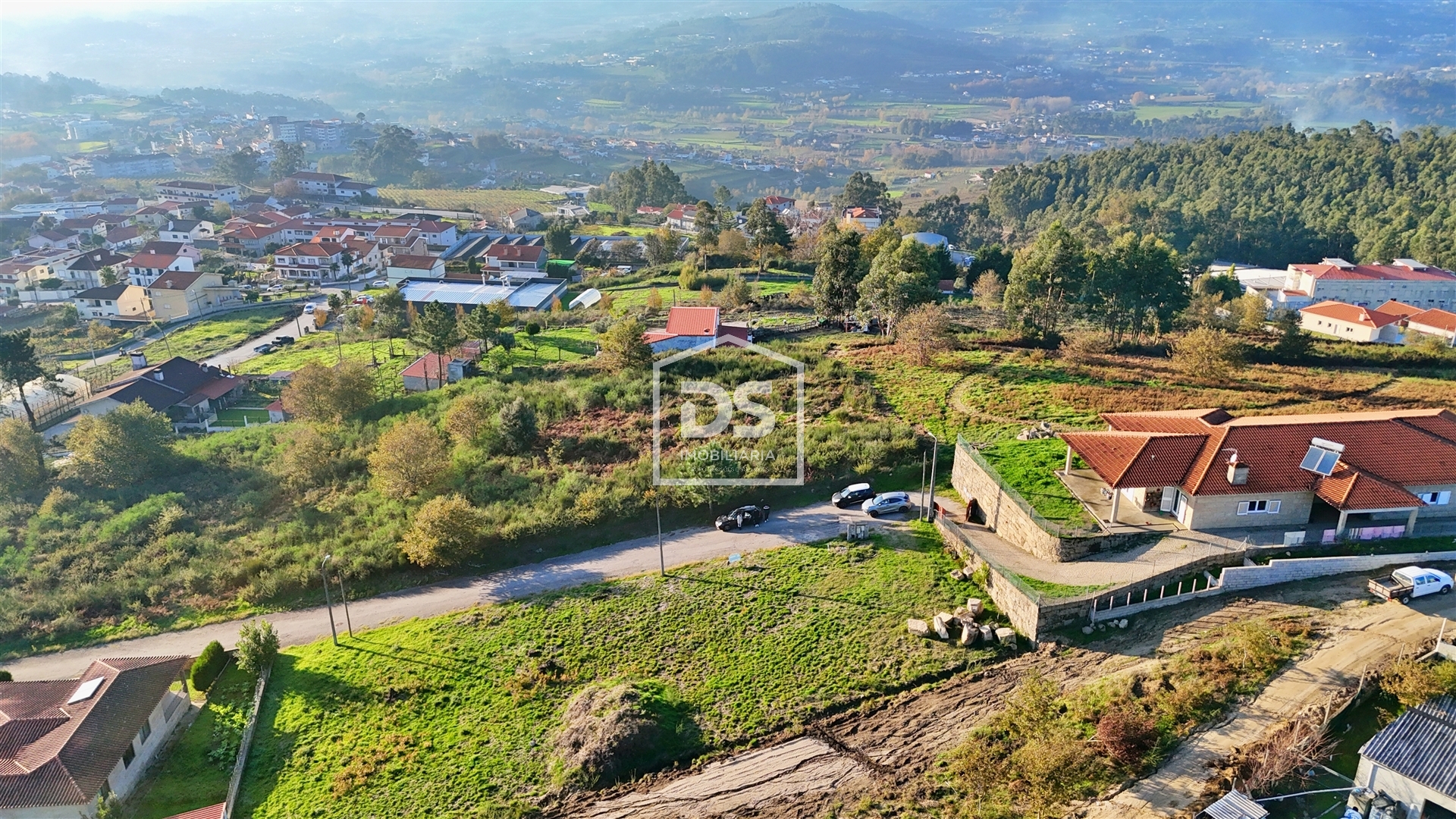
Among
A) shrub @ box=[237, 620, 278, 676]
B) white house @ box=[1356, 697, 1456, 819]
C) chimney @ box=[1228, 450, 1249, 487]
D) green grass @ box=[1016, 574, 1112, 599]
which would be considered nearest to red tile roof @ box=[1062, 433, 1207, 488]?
chimney @ box=[1228, 450, 1249, 487]

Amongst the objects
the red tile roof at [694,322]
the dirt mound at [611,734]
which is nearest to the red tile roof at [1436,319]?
the red tile roof at [694,322]

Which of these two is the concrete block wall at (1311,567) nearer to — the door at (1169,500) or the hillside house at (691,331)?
the door at (1169,500)

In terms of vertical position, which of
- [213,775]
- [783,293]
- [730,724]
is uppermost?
[783,293]

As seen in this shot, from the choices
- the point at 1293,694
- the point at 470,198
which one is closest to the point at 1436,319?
the point at 1293,694

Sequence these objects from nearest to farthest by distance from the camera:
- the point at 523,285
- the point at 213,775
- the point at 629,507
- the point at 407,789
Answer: the point at 407,789, the point at 213,775, the point at 629,507, the point at 523,285

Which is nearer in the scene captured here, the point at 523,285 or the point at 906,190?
the point at 523,285

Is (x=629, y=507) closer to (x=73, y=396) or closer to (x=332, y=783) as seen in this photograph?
(x=332, y=783)

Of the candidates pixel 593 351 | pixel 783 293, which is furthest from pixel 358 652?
pixel 783 293
